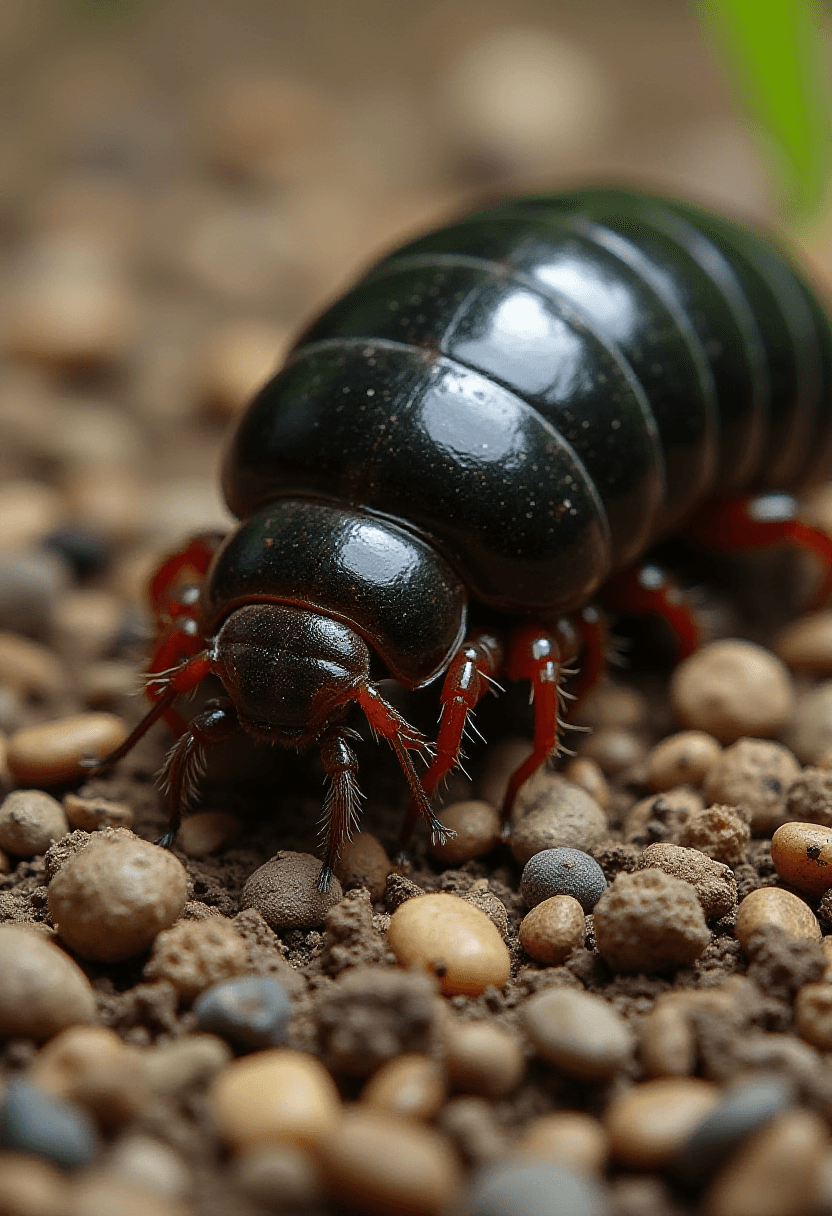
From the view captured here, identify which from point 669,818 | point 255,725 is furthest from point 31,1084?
point 669,818

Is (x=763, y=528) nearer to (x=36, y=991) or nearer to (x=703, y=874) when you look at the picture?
(x=703, y=874)

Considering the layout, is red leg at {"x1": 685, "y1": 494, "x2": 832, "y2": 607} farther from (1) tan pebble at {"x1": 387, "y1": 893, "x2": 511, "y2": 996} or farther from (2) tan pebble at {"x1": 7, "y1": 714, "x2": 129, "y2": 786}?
(2) tan pebble at {"x1": 7, "y1": 714, "x2": 129, "y2": 786}

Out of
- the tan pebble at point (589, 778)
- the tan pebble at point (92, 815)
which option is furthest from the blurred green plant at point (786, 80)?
the tan pebble at point (92, 815)

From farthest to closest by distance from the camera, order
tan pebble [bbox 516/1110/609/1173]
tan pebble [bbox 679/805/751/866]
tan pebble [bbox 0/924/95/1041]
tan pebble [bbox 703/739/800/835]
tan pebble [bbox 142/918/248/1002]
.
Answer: tan pebble [bbox 703/739/800/835]
tan pebble [bbox 679/805/751/866]
tan pebble [bbox 142/918/248/1002]
tan pebble [bbox 0/924/95/1041]
tan pebble [bbox 516/1110/609/1173]

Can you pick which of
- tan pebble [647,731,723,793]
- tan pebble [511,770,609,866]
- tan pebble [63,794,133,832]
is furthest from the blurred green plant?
tan pebble [63,794,133,832]

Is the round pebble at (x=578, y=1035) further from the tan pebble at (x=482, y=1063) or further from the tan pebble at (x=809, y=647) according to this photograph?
the tan pebble at (x=809, y=647)

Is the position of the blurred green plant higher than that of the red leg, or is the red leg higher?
the blurred green plant
